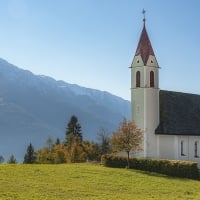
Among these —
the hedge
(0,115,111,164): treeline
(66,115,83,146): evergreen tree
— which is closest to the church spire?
the hedge

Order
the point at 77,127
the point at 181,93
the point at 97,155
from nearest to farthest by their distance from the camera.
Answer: the point at 181,93
the point at 97,155
the point at 77,127

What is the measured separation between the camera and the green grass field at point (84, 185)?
30266mm

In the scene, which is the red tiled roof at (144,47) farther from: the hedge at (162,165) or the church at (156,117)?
the hedge at (162,165)

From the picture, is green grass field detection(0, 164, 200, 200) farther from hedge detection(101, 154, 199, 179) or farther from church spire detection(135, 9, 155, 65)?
church spire detection(135, 9, 155, 65)

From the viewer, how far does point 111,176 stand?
41.7m

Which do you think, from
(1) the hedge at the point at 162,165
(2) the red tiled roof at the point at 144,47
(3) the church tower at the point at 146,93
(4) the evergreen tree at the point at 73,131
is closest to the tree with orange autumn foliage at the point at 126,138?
(1) the hedge at the point at 162,165

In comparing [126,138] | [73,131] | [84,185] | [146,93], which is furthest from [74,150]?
[84,185]

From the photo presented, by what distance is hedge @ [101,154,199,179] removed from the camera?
157ft

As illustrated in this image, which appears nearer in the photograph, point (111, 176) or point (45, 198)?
point (45, 198)

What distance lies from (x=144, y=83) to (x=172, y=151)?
9210 mm

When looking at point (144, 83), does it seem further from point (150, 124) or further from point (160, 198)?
point (160, 198)

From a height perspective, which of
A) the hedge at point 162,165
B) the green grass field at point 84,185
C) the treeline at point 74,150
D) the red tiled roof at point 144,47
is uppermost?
the red tiled roof at point 144,47

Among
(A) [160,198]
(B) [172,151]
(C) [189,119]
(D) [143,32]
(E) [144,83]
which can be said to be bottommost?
(A) [160,198]

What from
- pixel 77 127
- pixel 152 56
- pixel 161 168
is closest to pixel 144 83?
pixel 152 56
